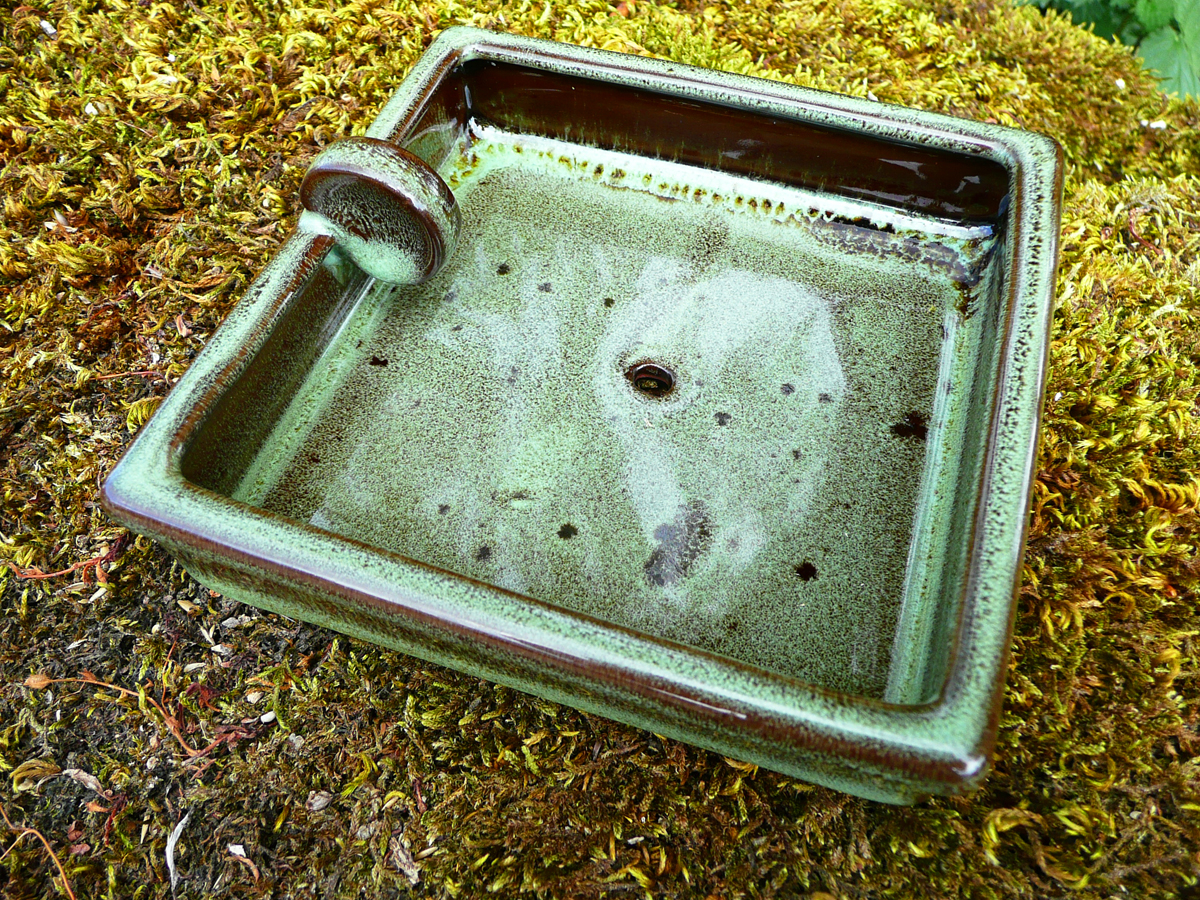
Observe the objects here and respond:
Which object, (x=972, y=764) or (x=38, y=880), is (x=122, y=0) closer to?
(x=38, y=880)

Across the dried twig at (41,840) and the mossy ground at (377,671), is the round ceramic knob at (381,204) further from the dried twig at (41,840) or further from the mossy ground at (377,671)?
the dried twig at (41,840)

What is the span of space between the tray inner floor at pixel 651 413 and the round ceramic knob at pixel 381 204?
0.26ft

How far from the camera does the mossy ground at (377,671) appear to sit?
0.96 metres

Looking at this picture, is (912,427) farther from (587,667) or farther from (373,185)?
(373,185)

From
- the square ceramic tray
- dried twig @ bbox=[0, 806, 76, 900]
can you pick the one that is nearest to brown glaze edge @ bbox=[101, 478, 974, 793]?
the square ceramic tray

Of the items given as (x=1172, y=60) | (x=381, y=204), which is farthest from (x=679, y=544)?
(x=1172, y=60)

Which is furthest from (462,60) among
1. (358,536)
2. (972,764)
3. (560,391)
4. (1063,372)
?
(972,764)

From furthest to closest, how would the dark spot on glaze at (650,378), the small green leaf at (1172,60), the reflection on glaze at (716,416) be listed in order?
the small green leaf at (1172,60) < the dark spot on glaze at (650,378) < the reflection on glaze at (716,416)

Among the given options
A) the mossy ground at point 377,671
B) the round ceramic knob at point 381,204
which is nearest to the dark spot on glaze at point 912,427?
the mossy ground at point 377,671

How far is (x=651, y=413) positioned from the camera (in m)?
1.18

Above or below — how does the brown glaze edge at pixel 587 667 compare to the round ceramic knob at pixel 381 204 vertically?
below

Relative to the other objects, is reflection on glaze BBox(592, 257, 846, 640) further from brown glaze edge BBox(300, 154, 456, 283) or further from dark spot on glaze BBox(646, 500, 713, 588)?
brown glaze edge BBox(300, 154, 456, 283)

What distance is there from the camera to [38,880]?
960 millimetres

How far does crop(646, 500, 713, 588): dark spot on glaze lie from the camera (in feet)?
3.43
